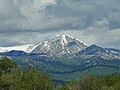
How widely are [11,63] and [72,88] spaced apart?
2637cm

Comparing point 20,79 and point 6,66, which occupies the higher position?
point 6,66

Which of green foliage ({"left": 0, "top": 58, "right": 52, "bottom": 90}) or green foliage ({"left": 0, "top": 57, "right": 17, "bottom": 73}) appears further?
green foliage ({"left": 0, "top": 57, "right": 17, "bottom": 73})

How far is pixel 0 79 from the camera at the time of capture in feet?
477

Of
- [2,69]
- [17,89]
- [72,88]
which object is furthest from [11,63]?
[72,88]

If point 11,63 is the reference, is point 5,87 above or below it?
below

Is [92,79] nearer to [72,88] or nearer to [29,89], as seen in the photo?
[72,88]

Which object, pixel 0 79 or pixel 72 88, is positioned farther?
pixel 72 88

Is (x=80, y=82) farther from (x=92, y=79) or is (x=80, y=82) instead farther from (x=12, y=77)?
(x=12, y=77)

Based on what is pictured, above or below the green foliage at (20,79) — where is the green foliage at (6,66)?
above

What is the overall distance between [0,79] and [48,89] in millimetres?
22905

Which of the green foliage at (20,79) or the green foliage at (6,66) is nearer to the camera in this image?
the green foliage at (20,79)

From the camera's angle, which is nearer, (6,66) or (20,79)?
(20,79)

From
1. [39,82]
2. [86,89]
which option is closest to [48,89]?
[39,82]

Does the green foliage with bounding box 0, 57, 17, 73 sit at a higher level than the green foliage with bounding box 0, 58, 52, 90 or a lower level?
higher
